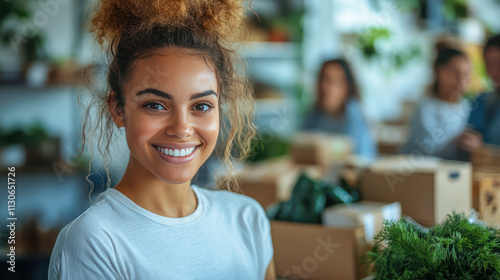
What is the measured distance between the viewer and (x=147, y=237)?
876 mm

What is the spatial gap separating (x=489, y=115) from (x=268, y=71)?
2857mm

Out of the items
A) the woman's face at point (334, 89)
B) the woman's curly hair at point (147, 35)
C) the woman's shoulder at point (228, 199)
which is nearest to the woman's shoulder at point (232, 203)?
the woman's shoulder at point (228, 199)

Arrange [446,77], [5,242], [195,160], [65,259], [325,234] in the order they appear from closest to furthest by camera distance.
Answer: [65,259]
[195,160]
[325,234]
[5,242]
[446,77]

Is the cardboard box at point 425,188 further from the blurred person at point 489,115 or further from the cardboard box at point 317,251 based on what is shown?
the blurred person at point 489,115

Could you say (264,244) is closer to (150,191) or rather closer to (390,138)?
(150,191)

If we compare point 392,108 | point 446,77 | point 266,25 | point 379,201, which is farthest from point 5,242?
point 392,108

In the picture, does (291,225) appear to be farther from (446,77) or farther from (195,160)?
(446,77)

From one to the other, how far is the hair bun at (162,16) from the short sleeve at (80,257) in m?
0.33

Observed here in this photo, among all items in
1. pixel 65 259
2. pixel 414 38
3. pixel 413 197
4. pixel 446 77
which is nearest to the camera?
pixel 65 259

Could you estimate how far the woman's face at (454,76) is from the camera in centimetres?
268

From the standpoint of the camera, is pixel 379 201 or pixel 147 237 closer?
pixel 147 237

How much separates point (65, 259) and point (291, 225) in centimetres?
76

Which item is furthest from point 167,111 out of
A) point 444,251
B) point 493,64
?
point 493,64

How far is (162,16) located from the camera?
2.85 ft
